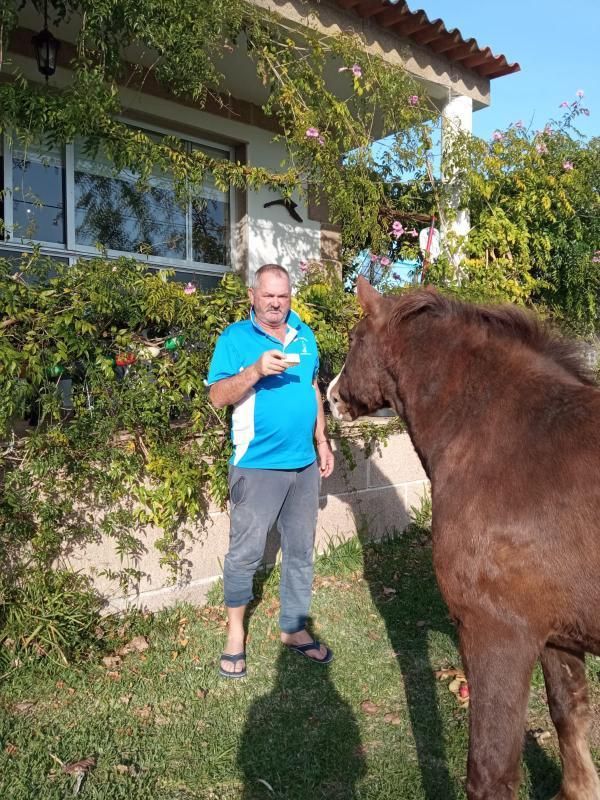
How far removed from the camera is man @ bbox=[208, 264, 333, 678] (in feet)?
11.1

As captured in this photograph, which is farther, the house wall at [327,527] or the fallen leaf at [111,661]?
the house wall at [327,527]

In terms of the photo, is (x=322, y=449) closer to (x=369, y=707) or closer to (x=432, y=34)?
(x=369, y=707)

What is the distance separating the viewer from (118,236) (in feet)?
21.1

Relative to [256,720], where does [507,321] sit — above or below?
above

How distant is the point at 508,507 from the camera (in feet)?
6.82

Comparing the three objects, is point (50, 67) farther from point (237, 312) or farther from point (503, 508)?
point (503, 508)

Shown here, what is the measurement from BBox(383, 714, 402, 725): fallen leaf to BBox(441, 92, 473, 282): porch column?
4.96 metres

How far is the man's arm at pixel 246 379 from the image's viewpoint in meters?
2.93

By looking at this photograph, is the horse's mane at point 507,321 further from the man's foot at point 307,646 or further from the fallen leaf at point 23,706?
the fallen leaf at point 23,706

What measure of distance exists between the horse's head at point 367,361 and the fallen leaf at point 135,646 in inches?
78.5

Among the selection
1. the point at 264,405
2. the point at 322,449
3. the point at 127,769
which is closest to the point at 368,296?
the point at 264,405

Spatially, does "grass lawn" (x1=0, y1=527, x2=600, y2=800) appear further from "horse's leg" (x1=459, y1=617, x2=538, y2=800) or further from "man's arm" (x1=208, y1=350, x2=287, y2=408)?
"man's arm" (x1=208, y1=350, x2=287, y2=408)

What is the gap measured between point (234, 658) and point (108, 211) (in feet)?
15.9

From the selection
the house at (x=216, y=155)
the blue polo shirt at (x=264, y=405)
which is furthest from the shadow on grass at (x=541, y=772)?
the house at (x=216, y=155)
